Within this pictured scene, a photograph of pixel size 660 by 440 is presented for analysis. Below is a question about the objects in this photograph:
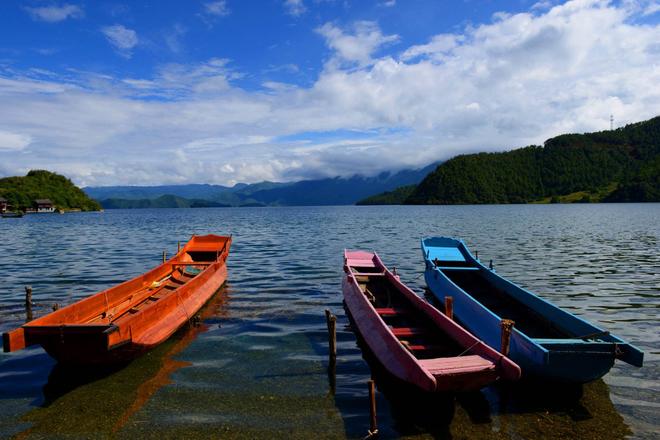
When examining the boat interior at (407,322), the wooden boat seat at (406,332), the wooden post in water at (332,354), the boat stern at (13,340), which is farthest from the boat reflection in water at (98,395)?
the boat interior at (407,322)

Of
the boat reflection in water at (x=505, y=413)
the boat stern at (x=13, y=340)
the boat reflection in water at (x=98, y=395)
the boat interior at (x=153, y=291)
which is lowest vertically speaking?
the boat reflection in water at (x=505, y=413)

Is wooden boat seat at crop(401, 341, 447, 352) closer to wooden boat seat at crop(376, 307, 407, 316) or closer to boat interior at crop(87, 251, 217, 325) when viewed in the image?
wooden boat seat at crop(376, 307, 407, 316)

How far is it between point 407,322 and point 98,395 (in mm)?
10085

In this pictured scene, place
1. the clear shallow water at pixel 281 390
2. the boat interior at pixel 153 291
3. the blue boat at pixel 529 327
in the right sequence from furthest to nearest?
the boat interior at pixel 153 291 → the blue boat at pixel 529 327 → the clear shallow water at pixel 281 390

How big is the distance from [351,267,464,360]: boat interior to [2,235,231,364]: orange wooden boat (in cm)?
773

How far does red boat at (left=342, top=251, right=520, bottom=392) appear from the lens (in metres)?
9.33

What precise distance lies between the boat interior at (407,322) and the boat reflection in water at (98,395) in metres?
7.36

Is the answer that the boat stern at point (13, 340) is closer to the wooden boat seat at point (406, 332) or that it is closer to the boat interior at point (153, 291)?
the boat interior at point (153, 291)

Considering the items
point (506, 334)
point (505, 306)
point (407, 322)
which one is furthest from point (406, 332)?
point (505, 306)

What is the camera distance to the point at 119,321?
484 inches

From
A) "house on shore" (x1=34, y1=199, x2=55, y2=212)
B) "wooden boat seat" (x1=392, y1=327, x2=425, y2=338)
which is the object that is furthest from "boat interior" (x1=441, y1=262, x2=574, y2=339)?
"house on shore" (x1=34, y1=199, x2=55, y2=212)

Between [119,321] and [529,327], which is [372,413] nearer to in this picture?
[119,321]

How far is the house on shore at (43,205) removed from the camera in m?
178

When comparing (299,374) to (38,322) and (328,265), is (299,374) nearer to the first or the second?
(38,322)
